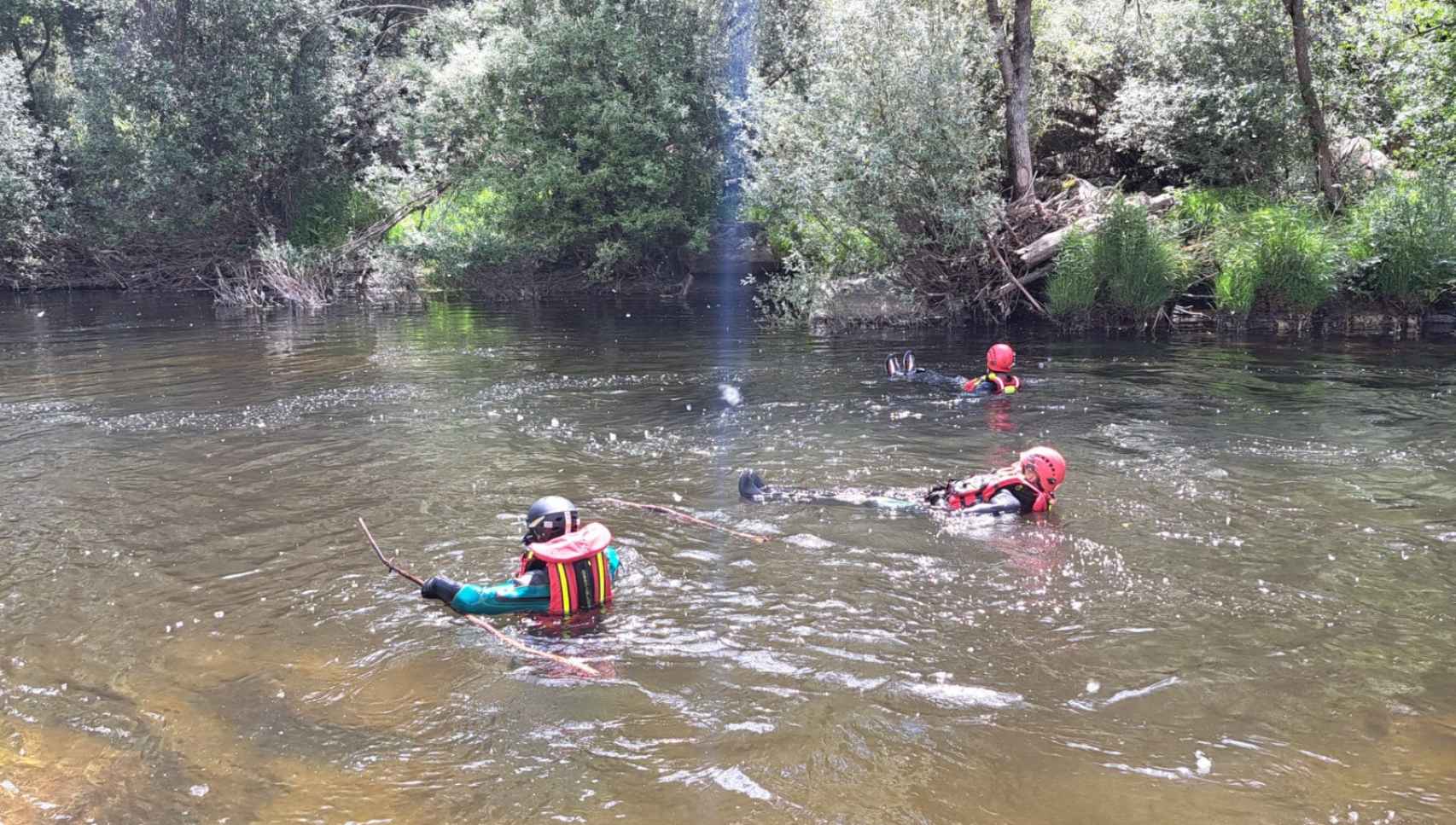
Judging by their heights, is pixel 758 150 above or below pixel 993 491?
above

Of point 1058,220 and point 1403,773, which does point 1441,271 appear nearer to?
point 1058,220

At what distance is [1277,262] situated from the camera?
18203 mm

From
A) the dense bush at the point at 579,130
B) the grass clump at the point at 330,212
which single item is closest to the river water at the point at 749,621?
the dense bush at the point at 579,130

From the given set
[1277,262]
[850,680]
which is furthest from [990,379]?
[850,680]

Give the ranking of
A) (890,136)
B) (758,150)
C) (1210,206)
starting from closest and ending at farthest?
(890,136) < (1210,206) < (758,150)

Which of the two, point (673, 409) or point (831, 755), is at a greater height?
point (673, 409)

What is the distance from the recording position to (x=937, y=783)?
4.79 m

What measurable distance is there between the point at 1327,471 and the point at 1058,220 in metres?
11.3

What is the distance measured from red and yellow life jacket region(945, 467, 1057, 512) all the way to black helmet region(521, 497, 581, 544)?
11.1ft

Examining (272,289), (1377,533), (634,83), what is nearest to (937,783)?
(1377,533)

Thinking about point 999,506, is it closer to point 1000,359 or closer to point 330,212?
point 1000,359

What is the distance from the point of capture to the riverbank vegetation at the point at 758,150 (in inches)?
721

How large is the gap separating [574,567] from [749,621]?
44.7 inches

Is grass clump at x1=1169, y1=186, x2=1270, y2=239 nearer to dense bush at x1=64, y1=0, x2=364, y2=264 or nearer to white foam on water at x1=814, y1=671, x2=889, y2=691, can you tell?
white foam on water at x1=814, y1=671, x2=889, y2=691
